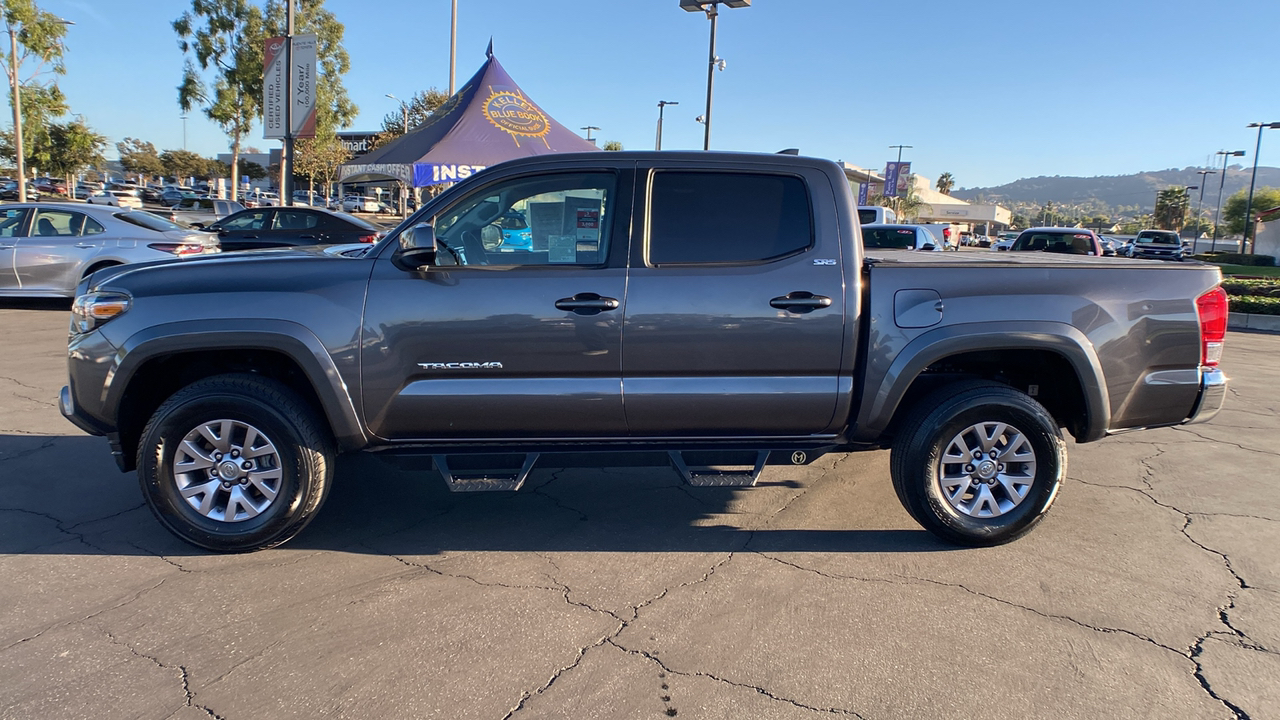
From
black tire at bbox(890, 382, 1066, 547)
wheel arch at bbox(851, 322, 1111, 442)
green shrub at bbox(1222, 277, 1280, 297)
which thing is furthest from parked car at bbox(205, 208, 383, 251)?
green shrub at bbox(1222, 277, 1280, 297)

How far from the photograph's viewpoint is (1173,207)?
86.6 metres

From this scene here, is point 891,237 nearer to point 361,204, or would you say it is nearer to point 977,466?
point 977,466

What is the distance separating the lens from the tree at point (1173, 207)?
8619cm

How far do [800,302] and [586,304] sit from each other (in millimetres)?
1027

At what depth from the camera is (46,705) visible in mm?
2732

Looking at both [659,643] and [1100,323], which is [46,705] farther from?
[1100,323]

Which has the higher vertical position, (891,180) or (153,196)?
(891,180)

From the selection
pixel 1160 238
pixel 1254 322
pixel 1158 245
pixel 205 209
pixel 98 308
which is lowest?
pixel 1254 322

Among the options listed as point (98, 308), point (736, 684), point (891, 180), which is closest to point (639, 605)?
Result: point (736, 684)

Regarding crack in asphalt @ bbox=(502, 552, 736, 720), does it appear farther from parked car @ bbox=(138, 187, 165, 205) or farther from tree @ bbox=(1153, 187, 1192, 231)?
tree @ bbox=(1153, 187, 1192, 231)

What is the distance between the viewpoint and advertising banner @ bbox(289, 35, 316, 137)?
15445mm

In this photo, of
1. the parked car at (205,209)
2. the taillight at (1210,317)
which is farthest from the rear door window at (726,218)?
the parked car at (205,209)

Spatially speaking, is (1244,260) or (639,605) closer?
(639,605)

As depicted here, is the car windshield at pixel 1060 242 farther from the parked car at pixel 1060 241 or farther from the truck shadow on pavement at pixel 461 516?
the truck shadow on pavement at pixel 461 516
